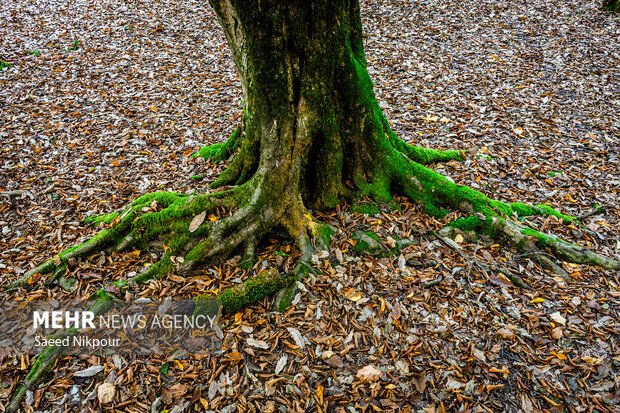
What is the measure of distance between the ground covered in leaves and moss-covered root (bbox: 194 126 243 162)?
26 centimetres

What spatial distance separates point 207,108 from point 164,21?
6.33 meters

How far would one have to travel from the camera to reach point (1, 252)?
409 cm

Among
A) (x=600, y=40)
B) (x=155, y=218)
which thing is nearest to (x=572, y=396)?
(x=155, y=218)

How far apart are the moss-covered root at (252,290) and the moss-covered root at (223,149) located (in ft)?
7.64

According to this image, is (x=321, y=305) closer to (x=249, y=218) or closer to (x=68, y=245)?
(x=249, y=218)

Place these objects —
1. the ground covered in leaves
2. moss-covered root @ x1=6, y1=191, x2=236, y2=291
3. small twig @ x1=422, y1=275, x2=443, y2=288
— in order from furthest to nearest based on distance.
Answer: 1. moss-covered root @ x1=6, y1=191, x2=236, y2=291
2. small twig @ x1=422, y1=275, x2=443, y2=288
3. the ground covered in leaves

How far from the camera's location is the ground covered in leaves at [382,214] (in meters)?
2.88

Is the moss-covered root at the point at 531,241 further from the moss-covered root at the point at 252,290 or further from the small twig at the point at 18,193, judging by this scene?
the small twig at the point at 18,193

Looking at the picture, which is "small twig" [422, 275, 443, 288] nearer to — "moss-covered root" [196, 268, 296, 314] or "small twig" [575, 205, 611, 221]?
"moss-covered root" [196, 268, 296, 314]

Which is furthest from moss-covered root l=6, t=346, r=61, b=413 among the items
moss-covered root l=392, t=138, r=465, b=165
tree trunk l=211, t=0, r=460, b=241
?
moss-covered root l=392, t=138, r=465, b=165

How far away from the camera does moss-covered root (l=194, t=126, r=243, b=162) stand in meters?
5.13

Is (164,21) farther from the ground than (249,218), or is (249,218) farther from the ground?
(164,21)

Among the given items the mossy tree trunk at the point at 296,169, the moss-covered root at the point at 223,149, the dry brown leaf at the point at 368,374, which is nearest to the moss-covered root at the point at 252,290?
the mossy tree trunk at the point at 296,169

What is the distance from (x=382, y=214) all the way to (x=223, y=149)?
2.67 meters
